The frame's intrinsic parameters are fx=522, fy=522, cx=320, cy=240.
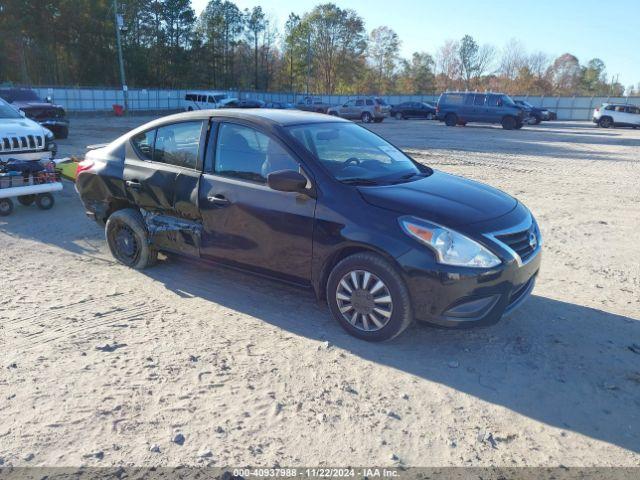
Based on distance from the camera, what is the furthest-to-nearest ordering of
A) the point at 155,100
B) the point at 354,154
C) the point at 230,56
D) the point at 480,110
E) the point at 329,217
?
1. the point at 230,56
2. the point at 155,100
3. the point at 480,110
4. the point at 354,154
5. the point at 329,217

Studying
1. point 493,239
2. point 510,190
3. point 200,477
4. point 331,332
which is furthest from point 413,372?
point 510,190

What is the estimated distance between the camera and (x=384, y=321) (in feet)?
12.9

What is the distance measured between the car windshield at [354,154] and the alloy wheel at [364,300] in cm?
84

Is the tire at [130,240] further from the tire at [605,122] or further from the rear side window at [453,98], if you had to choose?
the tire at [605,122]

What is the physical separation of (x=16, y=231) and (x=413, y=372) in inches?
243

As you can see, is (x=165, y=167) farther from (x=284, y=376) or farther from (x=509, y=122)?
(x=509, y=122)

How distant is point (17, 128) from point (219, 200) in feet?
20.1

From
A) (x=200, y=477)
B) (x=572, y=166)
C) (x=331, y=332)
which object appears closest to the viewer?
(x=200, y=477)

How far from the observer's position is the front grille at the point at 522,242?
3.91m

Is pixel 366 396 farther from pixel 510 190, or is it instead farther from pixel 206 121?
pixel 510 190

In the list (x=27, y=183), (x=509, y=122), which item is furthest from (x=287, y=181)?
(x=509, y=122)

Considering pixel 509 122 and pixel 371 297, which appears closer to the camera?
pixel 371 297

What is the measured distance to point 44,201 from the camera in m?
8.54

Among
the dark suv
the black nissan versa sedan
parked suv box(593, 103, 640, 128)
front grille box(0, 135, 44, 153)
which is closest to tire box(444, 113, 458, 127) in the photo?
parked suv box(593, 103, 640, 128)
